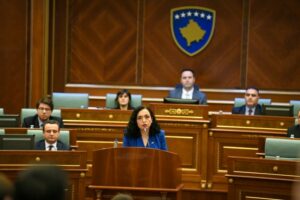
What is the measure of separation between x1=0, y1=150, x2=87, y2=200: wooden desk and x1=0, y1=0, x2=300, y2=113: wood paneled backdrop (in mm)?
4677

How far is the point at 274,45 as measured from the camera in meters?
10.6

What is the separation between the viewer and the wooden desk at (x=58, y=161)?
18.6 feet

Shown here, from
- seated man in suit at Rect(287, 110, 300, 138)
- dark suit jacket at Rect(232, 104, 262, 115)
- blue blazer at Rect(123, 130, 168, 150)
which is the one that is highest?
dark suit jacket at Rect(232, 104, 262, 115)

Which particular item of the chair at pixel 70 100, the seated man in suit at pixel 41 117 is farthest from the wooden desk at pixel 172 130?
the chair at pixel 70 100

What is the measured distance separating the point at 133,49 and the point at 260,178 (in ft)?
18.4

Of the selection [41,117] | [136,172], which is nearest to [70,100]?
[41,117]

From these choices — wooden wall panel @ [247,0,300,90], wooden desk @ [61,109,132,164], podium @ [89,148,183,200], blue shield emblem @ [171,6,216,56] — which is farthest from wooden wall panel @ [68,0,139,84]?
podium @ [89,148,183,200]

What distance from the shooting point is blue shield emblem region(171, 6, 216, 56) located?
1069 cm

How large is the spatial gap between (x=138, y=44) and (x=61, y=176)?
957cm

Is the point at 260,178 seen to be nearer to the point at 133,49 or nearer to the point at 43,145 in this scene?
the point at 43,145

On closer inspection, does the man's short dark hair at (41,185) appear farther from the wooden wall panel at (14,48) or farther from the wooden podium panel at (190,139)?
the wooden wall panel at (14,48)

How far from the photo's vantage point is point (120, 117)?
8.10 m

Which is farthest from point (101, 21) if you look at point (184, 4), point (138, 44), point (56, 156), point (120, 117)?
point (56, 156)

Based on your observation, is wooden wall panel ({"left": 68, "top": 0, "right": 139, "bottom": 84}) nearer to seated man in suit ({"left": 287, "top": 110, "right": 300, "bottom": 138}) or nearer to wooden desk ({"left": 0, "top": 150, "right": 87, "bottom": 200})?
seated man in suit ({"left": 287, "top": 110, "right": 300, "bottom": 138})
